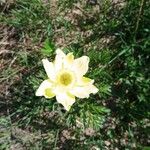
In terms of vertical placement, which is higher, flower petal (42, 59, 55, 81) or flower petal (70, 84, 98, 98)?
flower petal (42, 59, 55, 81)

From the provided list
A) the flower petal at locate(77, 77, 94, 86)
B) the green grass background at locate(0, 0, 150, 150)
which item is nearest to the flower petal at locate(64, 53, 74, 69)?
the flower petal at locate(77, 77, 94, 86)

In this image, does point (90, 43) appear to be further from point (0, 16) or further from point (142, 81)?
point (0, 16)

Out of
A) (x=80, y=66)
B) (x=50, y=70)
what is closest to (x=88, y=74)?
(x=80, y=66)

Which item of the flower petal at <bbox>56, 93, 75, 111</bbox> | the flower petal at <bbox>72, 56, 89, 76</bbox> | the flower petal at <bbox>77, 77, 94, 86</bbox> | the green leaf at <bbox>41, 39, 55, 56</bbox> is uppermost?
the green leaf at <bbox>41, 39, 55, 56</bbox>

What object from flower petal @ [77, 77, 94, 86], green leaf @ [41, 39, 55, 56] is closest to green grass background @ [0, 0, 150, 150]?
green leaf @ [41, 39, 55, 56]

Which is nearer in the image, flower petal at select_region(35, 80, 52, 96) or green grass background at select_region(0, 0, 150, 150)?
flower petal at select_region(35, 80, 52, 96)

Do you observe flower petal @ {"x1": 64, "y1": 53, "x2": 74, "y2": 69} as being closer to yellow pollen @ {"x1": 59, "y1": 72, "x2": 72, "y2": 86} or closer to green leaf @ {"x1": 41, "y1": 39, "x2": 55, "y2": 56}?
yellow pollen @ {"x1": 59, "y1": 72, "x2": 72, "y2": 86}

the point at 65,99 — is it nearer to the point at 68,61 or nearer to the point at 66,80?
the point at 66,80
